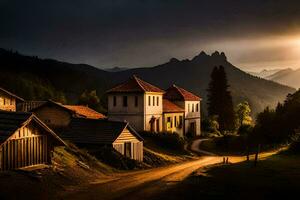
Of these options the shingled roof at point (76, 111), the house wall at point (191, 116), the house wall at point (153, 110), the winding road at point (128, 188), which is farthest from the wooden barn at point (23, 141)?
the house wall at point (191, 116)

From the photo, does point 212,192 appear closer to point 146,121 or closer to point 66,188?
point 66,188

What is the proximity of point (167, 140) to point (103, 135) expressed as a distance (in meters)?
20.0

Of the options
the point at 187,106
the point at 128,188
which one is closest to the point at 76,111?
the point at 187,106

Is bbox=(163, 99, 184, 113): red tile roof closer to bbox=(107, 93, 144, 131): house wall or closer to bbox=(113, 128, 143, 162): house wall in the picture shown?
bbox=(107, 93, 144, 131): house wall

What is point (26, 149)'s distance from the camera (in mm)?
28438

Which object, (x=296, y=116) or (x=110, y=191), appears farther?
(x=296, y=116)

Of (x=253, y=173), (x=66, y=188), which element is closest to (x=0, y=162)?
(x=66, y=188)

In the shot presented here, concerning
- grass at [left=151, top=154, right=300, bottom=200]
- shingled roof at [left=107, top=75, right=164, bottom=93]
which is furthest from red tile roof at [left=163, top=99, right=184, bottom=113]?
grass at [left=151, top=154, right=300, bottom=200]

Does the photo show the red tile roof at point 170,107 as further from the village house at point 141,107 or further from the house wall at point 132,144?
the house wall at point 132,144

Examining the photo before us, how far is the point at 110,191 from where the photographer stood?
25.9m

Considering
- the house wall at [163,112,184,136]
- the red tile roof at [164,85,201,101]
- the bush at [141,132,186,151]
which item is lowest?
the bush at [141,132,186,151]

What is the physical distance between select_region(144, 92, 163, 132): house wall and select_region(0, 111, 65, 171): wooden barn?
36174 millimetres

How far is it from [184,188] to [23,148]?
34.6 feet

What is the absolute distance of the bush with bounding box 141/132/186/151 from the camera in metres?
61.8
